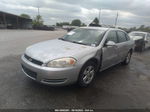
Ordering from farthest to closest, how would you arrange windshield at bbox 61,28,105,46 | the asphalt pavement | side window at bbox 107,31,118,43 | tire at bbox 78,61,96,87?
side window at bbox 107,31,118,43 → windshield at bbox 61,28,105,46 → tire at bbox 78,61,96,87 → the asphalt pavement

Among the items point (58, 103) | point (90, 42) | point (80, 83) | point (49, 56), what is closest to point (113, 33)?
point (90, 42)

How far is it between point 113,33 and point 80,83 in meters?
2.16

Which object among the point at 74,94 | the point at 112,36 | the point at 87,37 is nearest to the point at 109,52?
the point at 112,36

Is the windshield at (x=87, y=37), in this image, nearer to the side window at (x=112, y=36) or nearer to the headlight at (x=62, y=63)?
the side window at (x=112, y=36)

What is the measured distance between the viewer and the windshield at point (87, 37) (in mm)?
3442

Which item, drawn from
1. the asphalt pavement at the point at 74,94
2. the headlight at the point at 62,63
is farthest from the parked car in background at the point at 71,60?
the asphalt pavement at the point at 74,94

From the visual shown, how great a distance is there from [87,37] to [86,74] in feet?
3.90

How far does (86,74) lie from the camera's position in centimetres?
307

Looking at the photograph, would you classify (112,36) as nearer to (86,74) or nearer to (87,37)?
(87,37)

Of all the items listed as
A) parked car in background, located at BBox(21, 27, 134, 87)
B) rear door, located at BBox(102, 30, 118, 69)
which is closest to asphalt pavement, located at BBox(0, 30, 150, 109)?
parked car in background, located at BBox(21, 27, 134, 87)

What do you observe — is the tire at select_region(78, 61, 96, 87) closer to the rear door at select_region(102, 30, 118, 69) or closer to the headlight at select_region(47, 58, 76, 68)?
the headlight at select_region(47, 58, 76, 68)

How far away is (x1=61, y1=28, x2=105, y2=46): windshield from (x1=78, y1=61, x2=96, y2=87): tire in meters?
0.62

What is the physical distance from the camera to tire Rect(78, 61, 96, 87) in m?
2.86

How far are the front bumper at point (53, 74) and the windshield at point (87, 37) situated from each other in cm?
110
